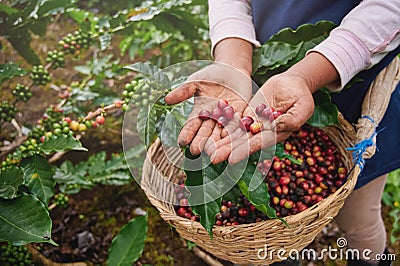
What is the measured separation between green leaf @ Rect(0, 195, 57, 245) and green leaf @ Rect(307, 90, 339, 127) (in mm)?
737

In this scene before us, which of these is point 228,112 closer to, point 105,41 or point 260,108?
point 260,108

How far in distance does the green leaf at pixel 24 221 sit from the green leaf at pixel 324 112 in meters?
0.74

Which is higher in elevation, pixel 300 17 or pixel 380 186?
pixel 300 17

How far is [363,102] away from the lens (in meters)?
1.15

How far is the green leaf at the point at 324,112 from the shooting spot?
1106 millimetres

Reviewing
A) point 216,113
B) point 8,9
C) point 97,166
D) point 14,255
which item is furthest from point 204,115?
point 8,9

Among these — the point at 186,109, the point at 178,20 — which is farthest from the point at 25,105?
the point at 186,109

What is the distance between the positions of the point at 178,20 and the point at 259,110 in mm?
863

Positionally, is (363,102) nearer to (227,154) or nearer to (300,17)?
(300,17)

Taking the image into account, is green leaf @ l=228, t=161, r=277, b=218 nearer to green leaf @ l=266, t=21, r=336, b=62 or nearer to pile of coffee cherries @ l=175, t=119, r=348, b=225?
pile of coffee cherries @ l=175, t=119, r=348, b=225

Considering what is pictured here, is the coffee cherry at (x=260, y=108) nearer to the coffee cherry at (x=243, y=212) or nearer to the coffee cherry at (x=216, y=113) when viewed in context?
the coffee cherry at (x=216, y=113)

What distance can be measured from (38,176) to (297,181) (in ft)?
2.49

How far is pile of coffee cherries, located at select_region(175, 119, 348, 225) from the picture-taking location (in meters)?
1.15

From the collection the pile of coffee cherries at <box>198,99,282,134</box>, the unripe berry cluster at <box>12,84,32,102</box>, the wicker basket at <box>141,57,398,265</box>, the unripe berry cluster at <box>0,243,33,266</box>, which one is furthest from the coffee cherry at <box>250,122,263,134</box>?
the unripe berry cluster at <box>12,84,32,102</box>
